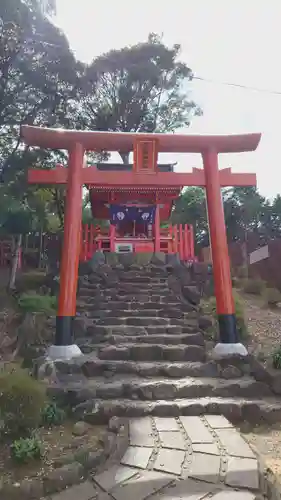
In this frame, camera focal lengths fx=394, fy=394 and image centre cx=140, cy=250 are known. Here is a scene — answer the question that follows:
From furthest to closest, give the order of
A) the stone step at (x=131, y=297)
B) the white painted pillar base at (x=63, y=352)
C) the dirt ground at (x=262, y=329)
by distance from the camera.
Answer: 1. the stone step at (x=131, y=297)
2. the dirt ground at (x=262, y=329)
3. the white painted pillar base at (x=63, y=352)

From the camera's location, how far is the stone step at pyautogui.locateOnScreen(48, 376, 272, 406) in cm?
520

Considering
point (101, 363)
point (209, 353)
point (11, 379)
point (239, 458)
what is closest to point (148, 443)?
point (239, 458)

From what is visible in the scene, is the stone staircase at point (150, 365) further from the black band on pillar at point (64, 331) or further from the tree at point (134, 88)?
the tree at point (134, 88)

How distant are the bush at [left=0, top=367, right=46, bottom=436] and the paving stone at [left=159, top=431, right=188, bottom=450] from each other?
1.30 m

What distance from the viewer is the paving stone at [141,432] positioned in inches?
149

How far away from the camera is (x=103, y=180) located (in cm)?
871

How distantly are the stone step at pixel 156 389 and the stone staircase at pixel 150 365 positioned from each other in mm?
12

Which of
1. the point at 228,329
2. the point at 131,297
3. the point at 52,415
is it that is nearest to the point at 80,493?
the point at 52,415

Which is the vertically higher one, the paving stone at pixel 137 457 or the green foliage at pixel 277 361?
the green foliage at pixel 277 361

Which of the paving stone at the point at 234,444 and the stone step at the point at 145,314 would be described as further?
the stone step at the point at 145,314

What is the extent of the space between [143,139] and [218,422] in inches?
224

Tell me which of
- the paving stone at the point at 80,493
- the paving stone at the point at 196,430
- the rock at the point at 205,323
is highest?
the rock at the point at 205,323

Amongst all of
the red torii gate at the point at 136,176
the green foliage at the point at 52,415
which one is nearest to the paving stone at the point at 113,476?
the green foliage at the point at 52,415

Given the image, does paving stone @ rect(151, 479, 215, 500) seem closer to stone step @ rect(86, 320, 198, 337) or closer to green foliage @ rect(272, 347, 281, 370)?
green foliage @ rect(272, 347, 281, 370)
